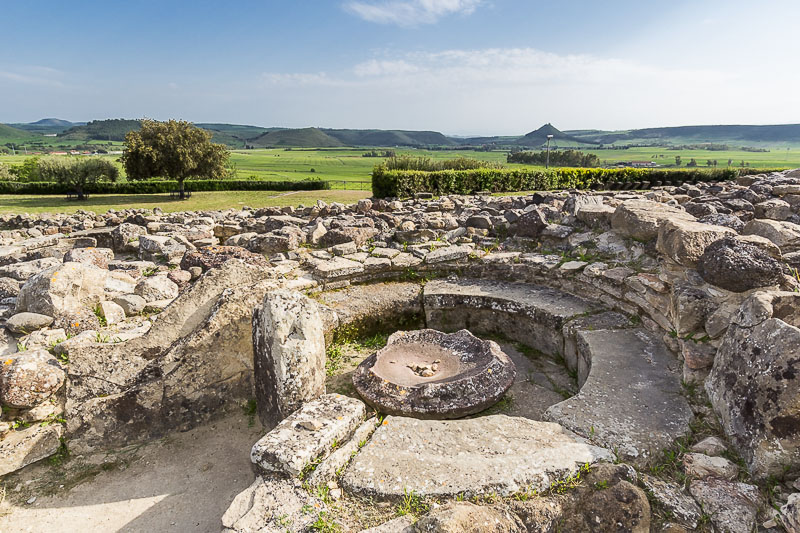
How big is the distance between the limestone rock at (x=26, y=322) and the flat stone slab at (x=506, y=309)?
468 cm

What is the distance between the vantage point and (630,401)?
3.77 metres

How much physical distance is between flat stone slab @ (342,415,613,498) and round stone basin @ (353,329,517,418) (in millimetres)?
670

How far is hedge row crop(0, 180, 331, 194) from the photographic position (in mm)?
29672

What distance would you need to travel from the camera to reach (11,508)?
11.4 feet

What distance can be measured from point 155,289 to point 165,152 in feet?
73.0

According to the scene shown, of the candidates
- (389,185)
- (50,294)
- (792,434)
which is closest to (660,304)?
(792,434)

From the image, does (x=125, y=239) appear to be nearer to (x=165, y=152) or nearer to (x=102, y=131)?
(x=165, y=152)

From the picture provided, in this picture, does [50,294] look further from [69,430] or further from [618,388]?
[618,388]

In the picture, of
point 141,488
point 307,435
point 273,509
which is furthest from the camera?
point 141,488

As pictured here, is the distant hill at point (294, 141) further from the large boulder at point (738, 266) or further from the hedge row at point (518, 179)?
the large boulder at point (738, 266)

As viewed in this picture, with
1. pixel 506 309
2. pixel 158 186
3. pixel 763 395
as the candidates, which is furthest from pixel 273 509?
pixel 158 186

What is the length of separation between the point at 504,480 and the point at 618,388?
1.72 metres

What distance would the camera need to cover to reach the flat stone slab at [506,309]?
5809mm

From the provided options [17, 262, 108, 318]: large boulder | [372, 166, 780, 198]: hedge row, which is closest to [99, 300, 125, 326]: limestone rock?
[17, 262, 108, 318]: large boulder
